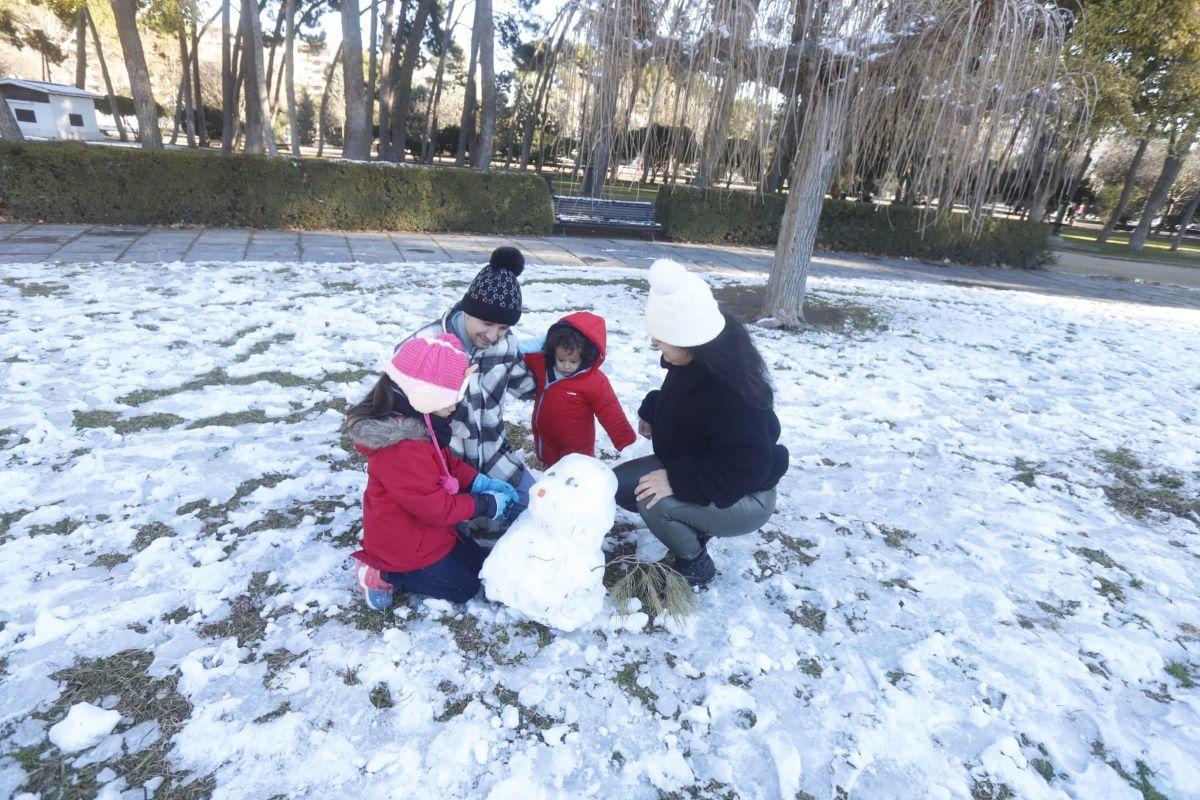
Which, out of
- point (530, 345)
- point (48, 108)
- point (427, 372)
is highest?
point (48, 108)

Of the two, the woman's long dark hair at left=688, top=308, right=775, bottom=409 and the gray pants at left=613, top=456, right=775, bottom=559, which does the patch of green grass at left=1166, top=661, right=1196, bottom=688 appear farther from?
the woman's long dark hair at left=688, top=308, right=775, bottom=409

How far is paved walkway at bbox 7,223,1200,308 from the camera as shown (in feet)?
26.8

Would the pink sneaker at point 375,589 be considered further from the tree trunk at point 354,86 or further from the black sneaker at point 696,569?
the tree trunk at point 354,86

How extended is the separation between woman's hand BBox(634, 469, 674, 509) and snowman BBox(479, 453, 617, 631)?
0.19 m

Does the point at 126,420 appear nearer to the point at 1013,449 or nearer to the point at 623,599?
the point at 623,599

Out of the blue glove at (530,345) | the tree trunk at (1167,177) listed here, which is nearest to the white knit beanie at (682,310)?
the blue glove at (530,345)

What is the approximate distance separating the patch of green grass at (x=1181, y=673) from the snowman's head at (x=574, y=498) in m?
2.34

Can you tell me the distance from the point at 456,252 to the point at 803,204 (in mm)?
5636

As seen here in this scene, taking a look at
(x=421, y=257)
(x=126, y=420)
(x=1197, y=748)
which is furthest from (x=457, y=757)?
(x=421, y=257)

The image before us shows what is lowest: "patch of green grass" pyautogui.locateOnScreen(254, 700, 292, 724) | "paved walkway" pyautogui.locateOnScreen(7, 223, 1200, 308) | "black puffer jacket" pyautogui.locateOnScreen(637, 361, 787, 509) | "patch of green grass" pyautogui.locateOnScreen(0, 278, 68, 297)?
"patch of green grass" pyautogui.locateOnScreen(254, 700, 292, 724)

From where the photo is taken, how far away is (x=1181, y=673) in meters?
2.55

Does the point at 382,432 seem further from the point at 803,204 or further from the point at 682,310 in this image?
the point at 803,204

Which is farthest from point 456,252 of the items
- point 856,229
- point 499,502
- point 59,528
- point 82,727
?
point 856,229

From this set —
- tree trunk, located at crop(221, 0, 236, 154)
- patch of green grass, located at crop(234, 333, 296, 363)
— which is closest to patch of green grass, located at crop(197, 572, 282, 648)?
patch of green grass, located at crop(234, 333, 296, 363)
